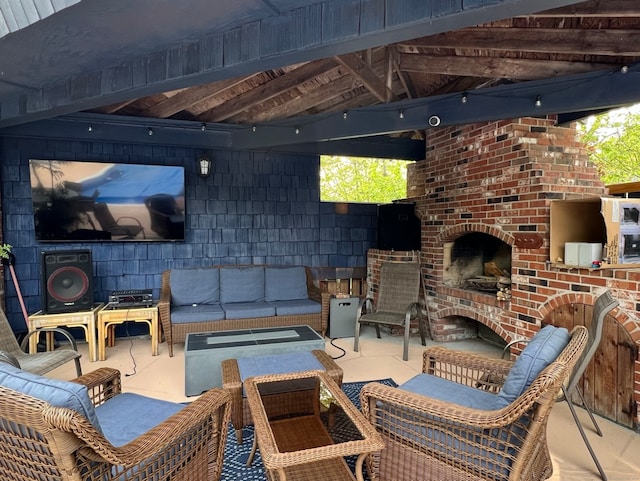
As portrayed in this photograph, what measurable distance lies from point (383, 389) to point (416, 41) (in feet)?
8.61

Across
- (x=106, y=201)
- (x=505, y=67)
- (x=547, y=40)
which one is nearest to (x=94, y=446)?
(x=547, y=40)

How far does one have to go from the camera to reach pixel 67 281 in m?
3.95

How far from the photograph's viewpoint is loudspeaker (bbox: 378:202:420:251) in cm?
486

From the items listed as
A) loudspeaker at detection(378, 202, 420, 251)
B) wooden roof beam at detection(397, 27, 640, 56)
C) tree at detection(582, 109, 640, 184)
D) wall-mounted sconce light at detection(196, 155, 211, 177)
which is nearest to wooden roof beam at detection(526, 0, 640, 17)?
wooden roof beam at detection(397, 27, 640, 56)

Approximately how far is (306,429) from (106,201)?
3.71 metres

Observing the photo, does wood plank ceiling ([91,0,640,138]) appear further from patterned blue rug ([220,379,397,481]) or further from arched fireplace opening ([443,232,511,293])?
patterned blue rug ([220,379,397,481])

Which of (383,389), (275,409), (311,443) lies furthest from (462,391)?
(275,409)

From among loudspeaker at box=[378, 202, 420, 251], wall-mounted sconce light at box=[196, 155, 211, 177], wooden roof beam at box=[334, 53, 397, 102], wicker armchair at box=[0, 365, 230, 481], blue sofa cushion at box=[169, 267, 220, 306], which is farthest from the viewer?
loudspeaker at box=[378, 202, 420, 251]

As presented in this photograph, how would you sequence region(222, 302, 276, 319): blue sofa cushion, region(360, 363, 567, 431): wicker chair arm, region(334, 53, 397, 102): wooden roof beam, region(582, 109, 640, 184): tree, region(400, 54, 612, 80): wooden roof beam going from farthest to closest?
region(582, 109, 640, 184): tree, region(222, 302, 276, 319): blue sofa cushion, region(334, 53, 397, 102): wooden roof beam, region(400, 54, 612, 80): wooden roof beam, region(360, 363, 567, 431): wicker chair arm

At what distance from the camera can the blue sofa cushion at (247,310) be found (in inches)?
161

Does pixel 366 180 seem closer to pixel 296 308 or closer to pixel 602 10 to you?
pixel 296 308

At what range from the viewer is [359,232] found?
5496 millimetres

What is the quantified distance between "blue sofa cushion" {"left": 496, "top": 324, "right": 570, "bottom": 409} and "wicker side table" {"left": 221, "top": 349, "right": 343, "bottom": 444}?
1.03 m

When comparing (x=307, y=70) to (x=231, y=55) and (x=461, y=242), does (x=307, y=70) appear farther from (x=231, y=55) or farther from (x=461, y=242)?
(x=461, y=242)
